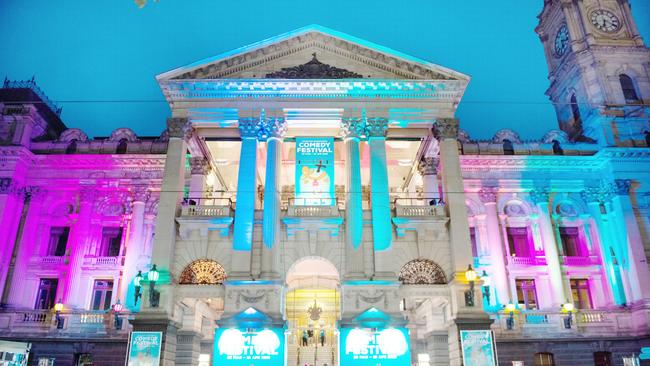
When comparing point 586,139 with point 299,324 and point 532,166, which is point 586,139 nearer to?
point 532,166

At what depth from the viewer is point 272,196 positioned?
27594 millimetres

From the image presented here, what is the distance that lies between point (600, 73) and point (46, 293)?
152 ft

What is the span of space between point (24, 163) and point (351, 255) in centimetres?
2619

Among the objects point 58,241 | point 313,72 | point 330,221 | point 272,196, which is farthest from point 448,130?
point 58,241

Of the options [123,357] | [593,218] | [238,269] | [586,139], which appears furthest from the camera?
[586,139]

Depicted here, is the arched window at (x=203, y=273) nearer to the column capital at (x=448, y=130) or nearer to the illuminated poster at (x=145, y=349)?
the illuminated poster at (x=145, y=349)

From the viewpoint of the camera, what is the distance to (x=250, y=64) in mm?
30219

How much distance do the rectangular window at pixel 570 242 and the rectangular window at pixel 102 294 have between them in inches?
1293

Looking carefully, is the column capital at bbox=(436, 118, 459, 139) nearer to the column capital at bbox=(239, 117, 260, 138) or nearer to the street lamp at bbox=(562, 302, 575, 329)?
the column capital at bbox=(239, 117, 260, 138)

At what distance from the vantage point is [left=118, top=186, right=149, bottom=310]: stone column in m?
31.9

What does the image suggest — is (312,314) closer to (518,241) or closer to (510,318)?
(510,318)

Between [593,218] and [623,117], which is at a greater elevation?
[623,117]

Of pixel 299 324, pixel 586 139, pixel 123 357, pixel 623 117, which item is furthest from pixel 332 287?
pixel 623 117

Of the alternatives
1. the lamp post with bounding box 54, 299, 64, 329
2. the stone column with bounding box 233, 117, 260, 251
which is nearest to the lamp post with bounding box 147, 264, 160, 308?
the stone column with bounding box 233, 117, 260, 251
